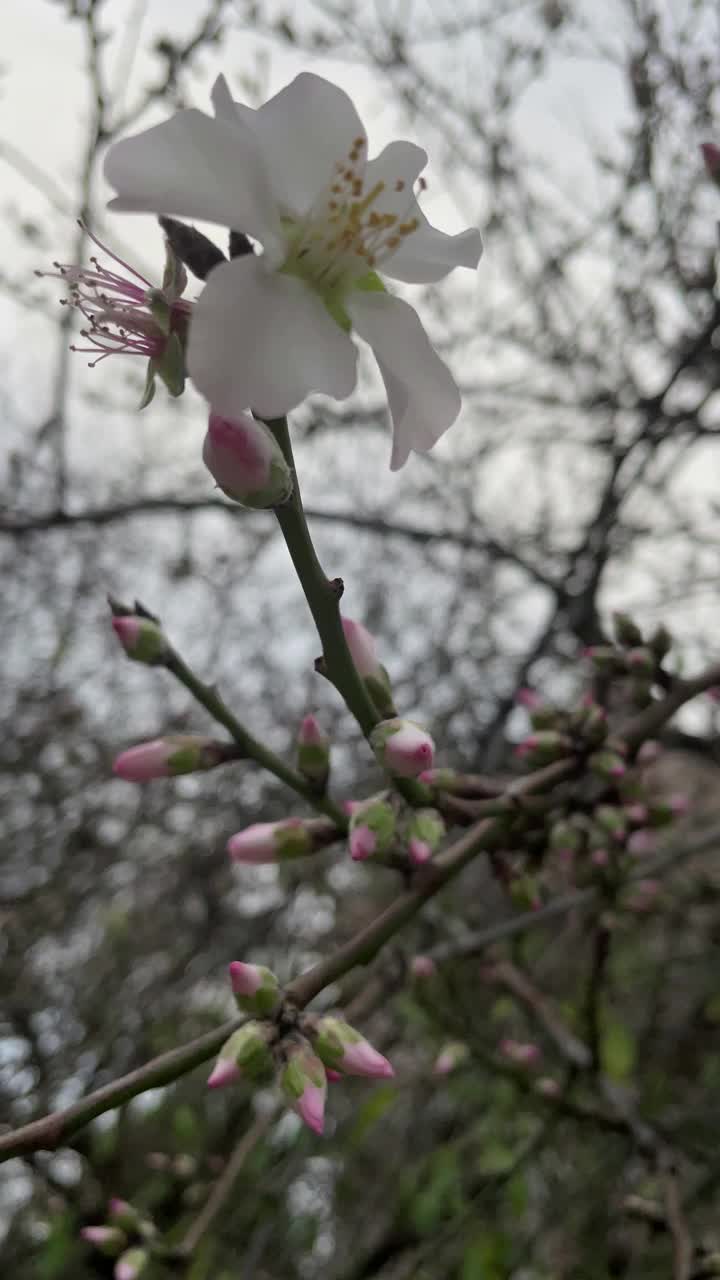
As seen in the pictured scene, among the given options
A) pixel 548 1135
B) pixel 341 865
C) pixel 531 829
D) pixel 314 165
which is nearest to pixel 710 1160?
pixel 548 1135

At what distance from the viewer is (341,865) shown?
4199mm

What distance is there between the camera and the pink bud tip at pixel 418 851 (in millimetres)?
1068

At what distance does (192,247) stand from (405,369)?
0.23 m

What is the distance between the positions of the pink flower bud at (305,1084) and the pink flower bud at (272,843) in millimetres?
290

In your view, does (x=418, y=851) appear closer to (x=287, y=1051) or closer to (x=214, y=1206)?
(x=287, y=1051)

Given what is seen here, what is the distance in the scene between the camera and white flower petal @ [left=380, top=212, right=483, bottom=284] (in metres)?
0.92

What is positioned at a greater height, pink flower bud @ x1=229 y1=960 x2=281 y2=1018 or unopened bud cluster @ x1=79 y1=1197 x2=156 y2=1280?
pink flower bud @ x1=229 y1=960 x2=281 y2=1018

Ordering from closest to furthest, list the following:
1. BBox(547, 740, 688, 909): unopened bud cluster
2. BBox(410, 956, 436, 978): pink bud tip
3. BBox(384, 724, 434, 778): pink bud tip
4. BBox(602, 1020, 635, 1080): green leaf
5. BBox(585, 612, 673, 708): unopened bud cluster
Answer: BBox(384, 724, 434, 778): pink bud tip, BBox(547, 740, 688, 909): unopened bud cluster, BBox(585, 612, 673, 708): unopened bud cluster, BBox(410, 956, 436, 978): pink bud tip, BBox(602, 1020, 635, 1080): green leaf

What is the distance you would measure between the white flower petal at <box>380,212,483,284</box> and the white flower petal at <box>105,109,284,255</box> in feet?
0.56

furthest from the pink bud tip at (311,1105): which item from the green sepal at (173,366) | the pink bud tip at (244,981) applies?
the green sepal at (173,366)

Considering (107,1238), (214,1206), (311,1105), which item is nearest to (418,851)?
(311,1105)

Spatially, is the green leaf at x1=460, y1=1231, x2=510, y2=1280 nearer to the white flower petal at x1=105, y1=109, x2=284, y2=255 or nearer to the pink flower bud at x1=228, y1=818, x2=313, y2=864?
the pink flower bud at x1=228, y1=818, x2=313, y2=864

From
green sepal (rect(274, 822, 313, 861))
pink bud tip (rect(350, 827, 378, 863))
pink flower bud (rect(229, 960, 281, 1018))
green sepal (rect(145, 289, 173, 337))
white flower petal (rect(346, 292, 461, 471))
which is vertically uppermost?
green sepal (rect(145, 289, 173, 337))

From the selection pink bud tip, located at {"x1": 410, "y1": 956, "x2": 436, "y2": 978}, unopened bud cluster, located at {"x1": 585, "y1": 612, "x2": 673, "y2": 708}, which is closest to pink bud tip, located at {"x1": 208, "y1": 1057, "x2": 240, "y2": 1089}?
unopened bud cluster, located at {"x1": 585, "y1": 612, "x2": 673, "y2": 708}
